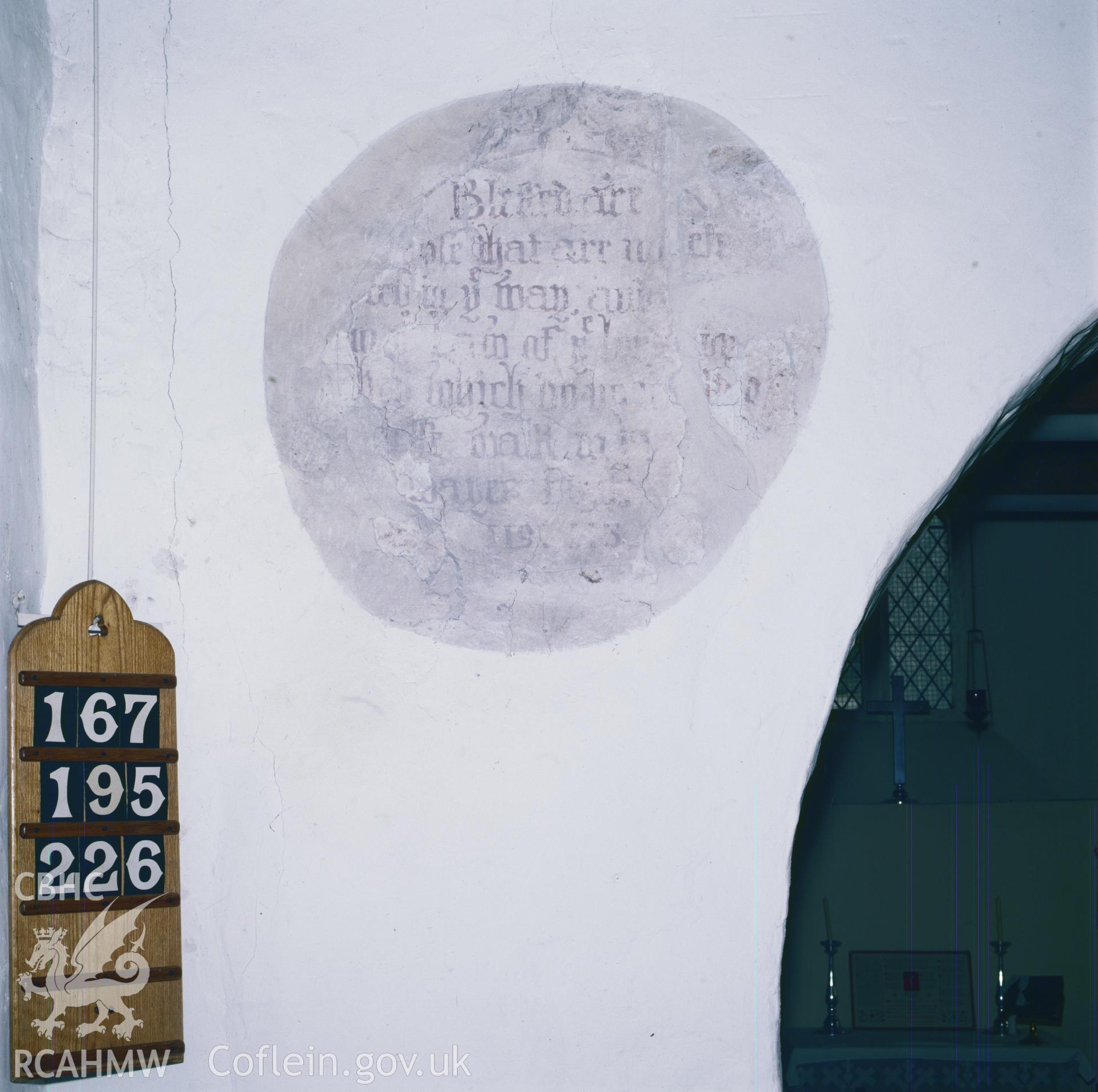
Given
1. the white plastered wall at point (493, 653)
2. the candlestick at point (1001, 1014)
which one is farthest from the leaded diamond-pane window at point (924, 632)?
the white plastered wall at point (493, 653)

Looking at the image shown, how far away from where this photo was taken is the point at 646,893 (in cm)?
144

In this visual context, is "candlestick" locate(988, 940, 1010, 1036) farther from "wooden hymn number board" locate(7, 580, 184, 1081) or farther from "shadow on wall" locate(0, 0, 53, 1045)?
"shadow on wall" locate(0, 0, 53, 1045)

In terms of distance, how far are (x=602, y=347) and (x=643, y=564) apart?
30cm

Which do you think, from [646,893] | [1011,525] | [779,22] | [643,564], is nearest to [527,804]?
[646,893]

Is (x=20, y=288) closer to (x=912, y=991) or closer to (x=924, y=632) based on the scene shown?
(x=912, y=991)

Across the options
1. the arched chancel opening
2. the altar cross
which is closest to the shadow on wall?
the arched chancel opening

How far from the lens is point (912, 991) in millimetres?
4270

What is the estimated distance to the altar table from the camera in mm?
3354

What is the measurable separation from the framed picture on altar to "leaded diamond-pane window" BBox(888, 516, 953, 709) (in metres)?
1.34

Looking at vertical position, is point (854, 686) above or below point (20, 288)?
below

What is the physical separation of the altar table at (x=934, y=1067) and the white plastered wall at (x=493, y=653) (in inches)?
89.2

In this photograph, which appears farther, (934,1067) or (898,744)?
(898,744)

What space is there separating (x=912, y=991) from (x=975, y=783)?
48.1 inches

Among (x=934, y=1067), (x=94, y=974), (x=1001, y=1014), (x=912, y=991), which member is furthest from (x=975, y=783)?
(x=94, y=974)
